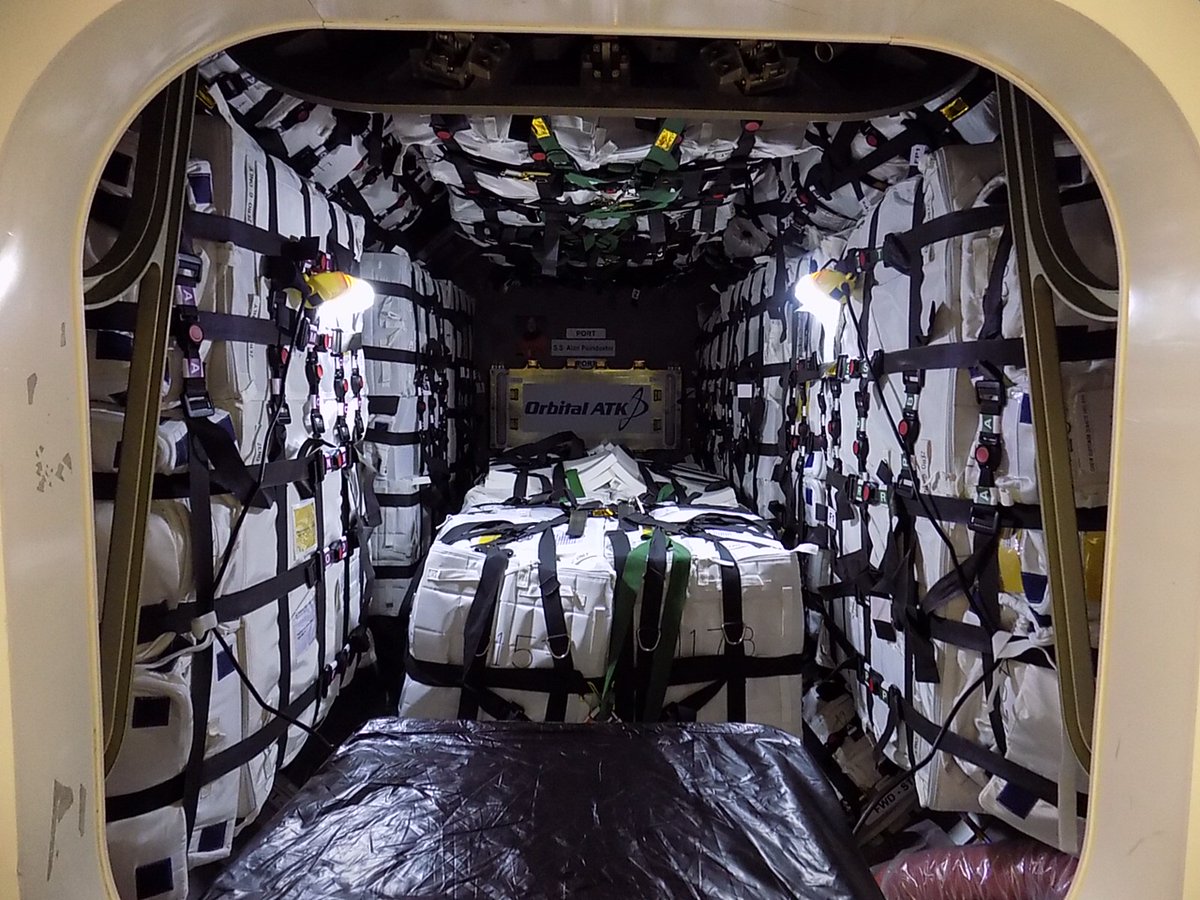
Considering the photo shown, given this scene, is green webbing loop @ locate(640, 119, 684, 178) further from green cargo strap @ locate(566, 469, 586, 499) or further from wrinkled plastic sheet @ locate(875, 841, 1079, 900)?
wrinkled plastic sheet @ locate(875, 841, 1079, 900)

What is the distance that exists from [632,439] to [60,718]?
635cm

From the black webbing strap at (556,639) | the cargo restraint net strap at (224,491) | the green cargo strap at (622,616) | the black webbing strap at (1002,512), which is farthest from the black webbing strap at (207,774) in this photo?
the black webbing strap at (1002,512)

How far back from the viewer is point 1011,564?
2.12 m

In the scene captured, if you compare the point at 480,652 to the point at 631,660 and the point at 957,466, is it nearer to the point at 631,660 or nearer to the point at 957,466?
the point at 631,660

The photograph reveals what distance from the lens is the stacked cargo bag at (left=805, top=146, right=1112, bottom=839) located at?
203 centimetres

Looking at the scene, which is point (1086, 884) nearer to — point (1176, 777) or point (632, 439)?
point (1176, 777)

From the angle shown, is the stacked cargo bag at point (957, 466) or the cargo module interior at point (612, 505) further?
the stacked cargo bag at point (957, 466)

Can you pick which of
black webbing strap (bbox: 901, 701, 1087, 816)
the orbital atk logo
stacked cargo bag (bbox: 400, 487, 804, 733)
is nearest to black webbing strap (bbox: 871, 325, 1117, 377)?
stacked cargo bag (bbox: 400, 487, 804, 733)

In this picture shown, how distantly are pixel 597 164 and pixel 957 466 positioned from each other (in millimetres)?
2072

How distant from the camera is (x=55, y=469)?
97 cm

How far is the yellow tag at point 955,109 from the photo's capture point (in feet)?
6.75

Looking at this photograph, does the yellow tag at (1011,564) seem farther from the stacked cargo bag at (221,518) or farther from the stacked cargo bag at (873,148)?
the stacked cargo bag at (221,518)

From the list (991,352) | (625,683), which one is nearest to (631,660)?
(625,683)

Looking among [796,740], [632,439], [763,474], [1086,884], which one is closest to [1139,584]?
[1086,884]
